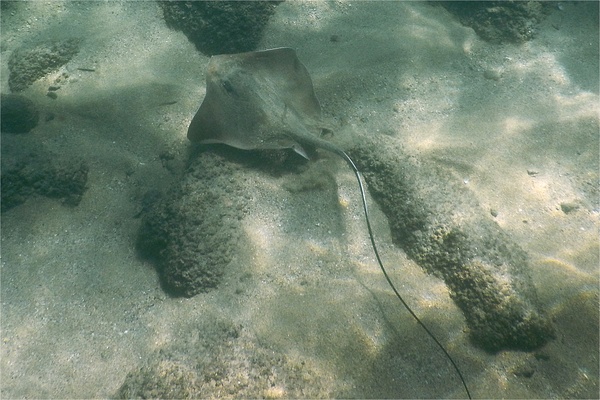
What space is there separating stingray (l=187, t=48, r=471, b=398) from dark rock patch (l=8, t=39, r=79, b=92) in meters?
2.79

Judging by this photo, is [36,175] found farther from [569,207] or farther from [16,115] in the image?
[569,207]

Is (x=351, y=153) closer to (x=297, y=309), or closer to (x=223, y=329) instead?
(x=297, y=309)

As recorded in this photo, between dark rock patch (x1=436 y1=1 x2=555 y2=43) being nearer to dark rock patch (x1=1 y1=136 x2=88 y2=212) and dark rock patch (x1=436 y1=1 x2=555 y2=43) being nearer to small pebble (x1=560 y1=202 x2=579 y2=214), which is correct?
small pebble (x1=560 y1=202 x2=579 y2=214)

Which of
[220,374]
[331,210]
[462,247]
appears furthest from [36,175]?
[462,247]

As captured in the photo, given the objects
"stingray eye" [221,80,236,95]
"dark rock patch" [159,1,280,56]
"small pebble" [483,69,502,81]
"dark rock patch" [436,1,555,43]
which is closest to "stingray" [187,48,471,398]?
"stingray eye" [221,80,236,95]

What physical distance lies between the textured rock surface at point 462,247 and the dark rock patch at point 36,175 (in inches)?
134

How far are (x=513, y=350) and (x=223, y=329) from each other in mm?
2519

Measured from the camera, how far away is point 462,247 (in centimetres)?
338

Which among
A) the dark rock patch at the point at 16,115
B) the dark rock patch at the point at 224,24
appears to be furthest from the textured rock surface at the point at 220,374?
the dark rock patch at the point at 224,24

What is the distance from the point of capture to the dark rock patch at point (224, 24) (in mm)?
5520

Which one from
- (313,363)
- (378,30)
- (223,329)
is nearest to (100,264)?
(223,329)

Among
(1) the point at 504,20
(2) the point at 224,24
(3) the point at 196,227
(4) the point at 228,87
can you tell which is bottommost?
(3) the point at 196,227

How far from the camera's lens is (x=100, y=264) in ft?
12.7

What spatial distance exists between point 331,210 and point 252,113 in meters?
1.45
